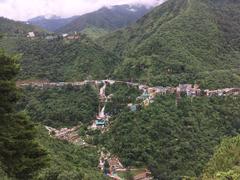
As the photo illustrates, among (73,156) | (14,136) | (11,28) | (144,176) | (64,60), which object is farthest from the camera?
(11,28)

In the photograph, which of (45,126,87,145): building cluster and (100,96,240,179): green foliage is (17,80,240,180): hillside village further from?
(100,96,240,179): green foliage

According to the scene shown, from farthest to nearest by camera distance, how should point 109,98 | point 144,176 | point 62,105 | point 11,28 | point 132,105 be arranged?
1. point 11,28
2. point 109,98
3. point 62,105
4. point 132,105
5. point 144,176

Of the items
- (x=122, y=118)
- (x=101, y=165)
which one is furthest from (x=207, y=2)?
(x=101, y=165)

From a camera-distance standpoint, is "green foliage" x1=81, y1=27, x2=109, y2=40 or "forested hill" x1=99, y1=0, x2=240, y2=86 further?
"green foliage" x1=81, y1=27, x2=109, y2=40

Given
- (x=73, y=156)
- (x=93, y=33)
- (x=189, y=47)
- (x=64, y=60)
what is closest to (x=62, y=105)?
(x=64, y=60)

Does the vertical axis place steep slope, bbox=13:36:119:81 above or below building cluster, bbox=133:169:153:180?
above

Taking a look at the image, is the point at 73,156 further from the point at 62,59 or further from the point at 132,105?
the point at 62,59

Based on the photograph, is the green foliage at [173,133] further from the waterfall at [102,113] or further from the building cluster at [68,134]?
the waterfall at [102,113]

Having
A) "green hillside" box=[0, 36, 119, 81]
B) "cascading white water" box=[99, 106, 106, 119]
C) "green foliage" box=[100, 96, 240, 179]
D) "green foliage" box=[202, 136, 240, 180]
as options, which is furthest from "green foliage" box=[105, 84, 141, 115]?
"green foliage" box=[202, 136, 240, 180]
